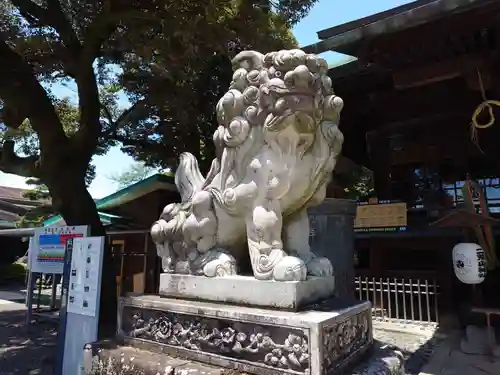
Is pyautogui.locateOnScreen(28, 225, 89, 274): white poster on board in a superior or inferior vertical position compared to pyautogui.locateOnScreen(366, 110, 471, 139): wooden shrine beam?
inferior

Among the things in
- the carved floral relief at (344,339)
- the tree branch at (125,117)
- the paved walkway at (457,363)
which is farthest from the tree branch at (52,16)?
the paved walkway at (457,363)

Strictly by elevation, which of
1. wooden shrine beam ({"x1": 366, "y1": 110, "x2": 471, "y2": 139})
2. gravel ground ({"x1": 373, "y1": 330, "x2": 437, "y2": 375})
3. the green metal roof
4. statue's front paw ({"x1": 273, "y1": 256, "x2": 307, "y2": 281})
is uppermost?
wooden shrine beam ({"x1": 366, "y1": 110, "x2": 471, "y2": 139})

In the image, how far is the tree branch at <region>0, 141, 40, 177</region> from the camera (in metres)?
6.68

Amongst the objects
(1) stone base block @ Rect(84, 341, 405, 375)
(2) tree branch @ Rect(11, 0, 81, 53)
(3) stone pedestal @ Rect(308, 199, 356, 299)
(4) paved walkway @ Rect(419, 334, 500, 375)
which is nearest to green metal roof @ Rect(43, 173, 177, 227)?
(2) tree branch @ Rect(11, 0, 81, 53)

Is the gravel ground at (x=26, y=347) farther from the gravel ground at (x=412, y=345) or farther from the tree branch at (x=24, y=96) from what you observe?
the gravel ground at (x=412, y=345)

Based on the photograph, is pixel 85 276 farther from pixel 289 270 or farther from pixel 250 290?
pixel 289 270

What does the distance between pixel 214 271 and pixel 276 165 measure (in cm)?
75

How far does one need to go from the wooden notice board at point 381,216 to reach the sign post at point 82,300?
4.98 meters

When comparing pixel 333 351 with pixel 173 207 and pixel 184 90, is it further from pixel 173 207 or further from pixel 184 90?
pixel 184 90

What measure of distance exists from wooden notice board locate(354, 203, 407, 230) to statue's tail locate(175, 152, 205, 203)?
501 centimetres

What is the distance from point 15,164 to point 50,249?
2.27 m

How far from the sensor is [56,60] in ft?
23.1

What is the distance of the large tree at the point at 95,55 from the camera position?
19.3 ft

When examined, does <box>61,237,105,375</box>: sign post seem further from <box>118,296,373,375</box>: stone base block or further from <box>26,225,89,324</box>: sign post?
<box>118,296,373,375</box>: stone base block
